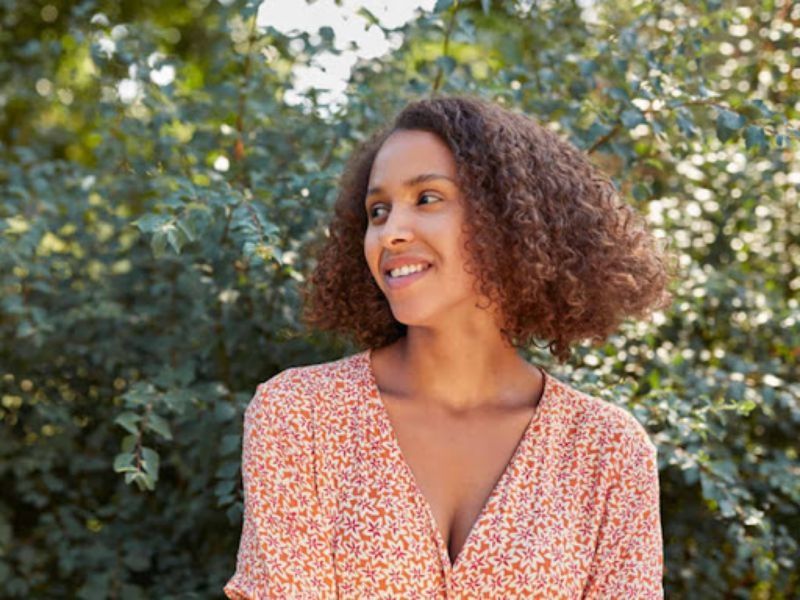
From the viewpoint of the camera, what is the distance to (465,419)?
2055 mm

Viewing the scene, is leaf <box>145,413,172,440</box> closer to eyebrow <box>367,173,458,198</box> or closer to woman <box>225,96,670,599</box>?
woman <box>225,96,670,599</box>

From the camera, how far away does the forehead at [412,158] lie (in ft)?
6.47

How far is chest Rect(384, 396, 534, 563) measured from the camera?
1960 mm

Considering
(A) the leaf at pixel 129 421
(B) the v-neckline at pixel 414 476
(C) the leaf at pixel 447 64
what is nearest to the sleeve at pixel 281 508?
(B) the v-neckline at pixel 414 476

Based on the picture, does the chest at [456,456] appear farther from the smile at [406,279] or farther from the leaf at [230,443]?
the leaf at [230,443]

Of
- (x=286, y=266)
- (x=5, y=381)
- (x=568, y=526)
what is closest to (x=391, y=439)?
(x=568, y=526)

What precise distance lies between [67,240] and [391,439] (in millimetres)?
1572

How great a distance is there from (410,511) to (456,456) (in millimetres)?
151

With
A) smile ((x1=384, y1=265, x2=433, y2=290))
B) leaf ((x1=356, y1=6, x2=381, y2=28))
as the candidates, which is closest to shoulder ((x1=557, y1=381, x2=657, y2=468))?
smile ((x1=384, y1=265, x2=433, y2=290))

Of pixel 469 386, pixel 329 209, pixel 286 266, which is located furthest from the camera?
pixel 329 209

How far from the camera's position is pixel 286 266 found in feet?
8.02

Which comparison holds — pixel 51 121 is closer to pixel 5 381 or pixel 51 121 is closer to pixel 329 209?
pixel 5 381

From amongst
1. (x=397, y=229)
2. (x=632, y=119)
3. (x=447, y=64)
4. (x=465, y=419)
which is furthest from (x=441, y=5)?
(x=465, y=419)

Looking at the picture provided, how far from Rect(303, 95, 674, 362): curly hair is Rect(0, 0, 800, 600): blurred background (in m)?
0.25
